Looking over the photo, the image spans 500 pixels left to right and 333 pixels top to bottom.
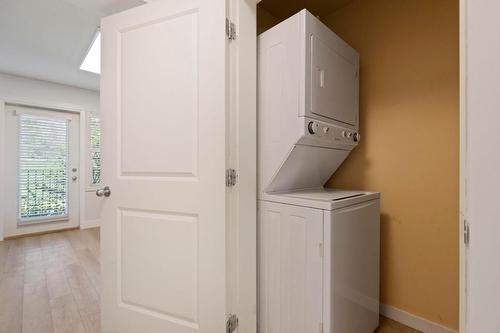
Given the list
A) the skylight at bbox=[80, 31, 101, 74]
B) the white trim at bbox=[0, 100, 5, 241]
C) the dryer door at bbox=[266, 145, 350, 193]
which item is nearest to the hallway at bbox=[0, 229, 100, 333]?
the white trim at bbox=[0, 100, 5, 241]

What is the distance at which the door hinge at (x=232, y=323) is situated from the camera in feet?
4.34

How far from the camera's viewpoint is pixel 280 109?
149 centimetres

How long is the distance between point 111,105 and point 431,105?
212 centimetres

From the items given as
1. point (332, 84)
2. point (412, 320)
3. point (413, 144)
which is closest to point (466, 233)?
point (332, 84)

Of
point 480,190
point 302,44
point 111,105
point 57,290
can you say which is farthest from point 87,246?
point 480,190

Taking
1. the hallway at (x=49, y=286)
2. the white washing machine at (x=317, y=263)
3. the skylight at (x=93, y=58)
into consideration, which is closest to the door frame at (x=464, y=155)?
the white washing machine at (x=317, y=263)

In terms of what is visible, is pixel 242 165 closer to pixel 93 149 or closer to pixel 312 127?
pixel 312 127

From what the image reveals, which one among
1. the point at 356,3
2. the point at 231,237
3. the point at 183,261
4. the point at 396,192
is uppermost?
the point at 356,3

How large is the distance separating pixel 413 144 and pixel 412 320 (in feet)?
4.11

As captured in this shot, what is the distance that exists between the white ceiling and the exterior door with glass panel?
2.40ft

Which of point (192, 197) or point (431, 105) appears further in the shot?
point (431, 105)

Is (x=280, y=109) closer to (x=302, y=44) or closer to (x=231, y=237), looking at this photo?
(x=302, y=44)

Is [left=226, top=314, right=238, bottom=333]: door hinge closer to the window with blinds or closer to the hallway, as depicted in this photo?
the hallway

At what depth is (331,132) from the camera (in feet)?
5.19
